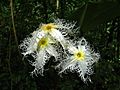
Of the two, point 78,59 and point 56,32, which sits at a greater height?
point 56,32

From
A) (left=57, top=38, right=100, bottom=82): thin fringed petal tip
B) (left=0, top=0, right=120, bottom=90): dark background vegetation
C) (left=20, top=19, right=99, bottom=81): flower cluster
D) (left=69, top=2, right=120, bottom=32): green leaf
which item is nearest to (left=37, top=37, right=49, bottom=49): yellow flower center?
(left=20, top=19, right=99, bottom=81): flower cluster

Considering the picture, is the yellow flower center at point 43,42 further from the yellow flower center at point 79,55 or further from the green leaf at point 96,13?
the green leaf at point 96,13

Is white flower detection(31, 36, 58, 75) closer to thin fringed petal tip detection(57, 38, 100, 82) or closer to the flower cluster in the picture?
the flower cluster

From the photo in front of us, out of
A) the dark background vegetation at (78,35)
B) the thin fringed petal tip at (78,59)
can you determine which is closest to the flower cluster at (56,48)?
the thin fringed petal tip at (78,59)

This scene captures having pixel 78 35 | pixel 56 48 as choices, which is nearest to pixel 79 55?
pixel 56 48

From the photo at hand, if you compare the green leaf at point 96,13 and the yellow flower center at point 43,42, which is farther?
the green leaf at point 96,13

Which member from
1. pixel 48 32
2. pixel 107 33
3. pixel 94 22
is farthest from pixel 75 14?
pixel 107 33

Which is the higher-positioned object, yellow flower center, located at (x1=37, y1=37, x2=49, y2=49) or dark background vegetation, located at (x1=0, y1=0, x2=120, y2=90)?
yellow flower center, located at (x1=37, y1=37, x2=49, y2=49)

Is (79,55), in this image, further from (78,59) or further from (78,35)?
(78,35)
